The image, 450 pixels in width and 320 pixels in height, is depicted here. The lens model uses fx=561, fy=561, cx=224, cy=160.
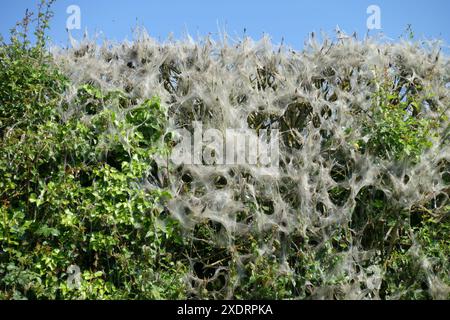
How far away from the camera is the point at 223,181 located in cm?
548

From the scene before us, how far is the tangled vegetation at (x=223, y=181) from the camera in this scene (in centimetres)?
502

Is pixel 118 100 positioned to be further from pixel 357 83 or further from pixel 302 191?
pixel 357 83

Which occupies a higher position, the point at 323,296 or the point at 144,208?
the point at 144,208

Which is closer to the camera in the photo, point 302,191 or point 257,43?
point 302,191

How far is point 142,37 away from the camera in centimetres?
595

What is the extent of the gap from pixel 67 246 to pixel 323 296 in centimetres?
233

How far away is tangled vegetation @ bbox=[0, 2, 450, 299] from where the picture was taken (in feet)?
16.5

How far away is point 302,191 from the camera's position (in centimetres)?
518

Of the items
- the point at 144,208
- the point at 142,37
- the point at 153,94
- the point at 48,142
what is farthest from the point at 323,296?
the point at 142,37
